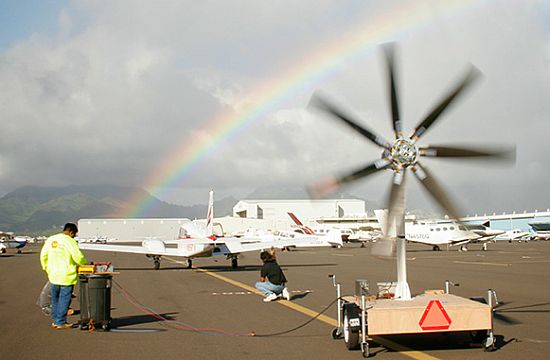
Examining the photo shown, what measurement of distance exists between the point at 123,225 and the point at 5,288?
124 meters

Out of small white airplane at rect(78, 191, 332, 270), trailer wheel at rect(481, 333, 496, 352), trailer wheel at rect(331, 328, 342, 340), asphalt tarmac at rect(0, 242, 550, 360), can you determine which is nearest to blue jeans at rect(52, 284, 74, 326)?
asphalt tarmac at rect(0, 242, 550, 360)

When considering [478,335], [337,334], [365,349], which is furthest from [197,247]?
[365,349]

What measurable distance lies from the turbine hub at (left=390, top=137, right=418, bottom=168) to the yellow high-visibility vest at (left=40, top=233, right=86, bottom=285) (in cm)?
714

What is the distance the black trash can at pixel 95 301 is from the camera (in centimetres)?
1202

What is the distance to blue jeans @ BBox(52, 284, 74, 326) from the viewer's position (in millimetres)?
12031

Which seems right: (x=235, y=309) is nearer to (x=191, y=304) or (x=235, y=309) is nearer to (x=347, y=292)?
(x=191, y=304)

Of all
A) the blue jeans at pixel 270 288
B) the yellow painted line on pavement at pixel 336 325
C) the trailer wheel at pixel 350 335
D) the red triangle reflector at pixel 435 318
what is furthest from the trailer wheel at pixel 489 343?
the blue jeans at pixel 270 288

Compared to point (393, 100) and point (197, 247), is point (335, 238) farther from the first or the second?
point (393, 100)

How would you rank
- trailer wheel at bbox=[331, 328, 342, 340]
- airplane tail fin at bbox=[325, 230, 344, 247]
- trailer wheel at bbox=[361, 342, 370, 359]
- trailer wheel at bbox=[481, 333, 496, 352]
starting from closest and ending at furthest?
1. trailer wheel at bbox=[361, 342, 370, 359]
2. trailer wheel at bbox=[481, 333, 496, 352]
3. trailer wheel at bbox=[331, 328, 342, 340]
4. airplane tail fin at bbox=[325, 230, 344, 247]

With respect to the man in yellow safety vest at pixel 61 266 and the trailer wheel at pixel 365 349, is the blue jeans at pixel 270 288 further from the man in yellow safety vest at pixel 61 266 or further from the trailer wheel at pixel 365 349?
the trailer wheel at pixel 365 349

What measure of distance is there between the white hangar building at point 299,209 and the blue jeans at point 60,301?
133 metres

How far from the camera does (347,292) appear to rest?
768 inches

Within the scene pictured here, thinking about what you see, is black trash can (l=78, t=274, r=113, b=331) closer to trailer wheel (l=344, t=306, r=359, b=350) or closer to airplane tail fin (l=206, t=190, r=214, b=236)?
trailer wheel (l=344, t=306, r=359, b=350)

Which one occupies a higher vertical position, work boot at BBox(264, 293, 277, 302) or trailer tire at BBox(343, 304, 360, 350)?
trailer tire at BBox(343, 304, 360, 350)
